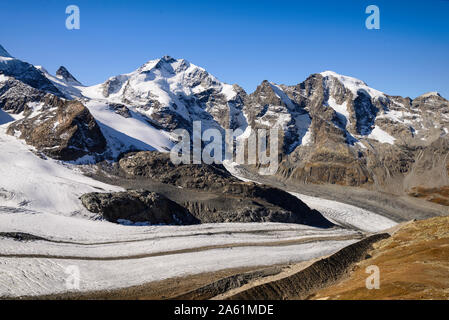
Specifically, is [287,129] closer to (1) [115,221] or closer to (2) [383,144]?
(2) [383,144]

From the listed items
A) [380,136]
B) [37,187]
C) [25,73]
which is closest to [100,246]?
[37,187]

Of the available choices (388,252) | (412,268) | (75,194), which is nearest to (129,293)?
(412,268)

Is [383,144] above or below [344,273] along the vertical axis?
above

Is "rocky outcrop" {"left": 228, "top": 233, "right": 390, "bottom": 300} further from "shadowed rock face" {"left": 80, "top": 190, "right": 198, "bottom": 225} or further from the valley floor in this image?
"shadowed rock face" {"left": 80, "top": 190, "right": 198, "bottom": 225}

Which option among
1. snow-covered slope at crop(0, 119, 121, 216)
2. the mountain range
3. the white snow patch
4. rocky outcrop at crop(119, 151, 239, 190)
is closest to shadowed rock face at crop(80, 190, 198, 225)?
snow-covered slope at crop(0, 119, 121, 216)

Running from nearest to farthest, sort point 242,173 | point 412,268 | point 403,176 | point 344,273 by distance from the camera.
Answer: point 412,268, point 344,273, point 403,176, point 242,173

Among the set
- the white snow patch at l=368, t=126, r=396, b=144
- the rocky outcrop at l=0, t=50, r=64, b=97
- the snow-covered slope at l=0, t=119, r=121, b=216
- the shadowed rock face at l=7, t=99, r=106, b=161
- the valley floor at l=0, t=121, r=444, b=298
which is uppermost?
the rocky outcrop at l=0, t=50, r=64, b=97

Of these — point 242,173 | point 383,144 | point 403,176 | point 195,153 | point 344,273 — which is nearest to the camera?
point 344,273
